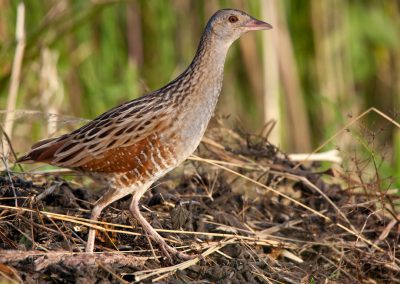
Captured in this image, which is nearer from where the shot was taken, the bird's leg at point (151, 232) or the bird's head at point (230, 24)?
the bird's leg at point (151, 232)

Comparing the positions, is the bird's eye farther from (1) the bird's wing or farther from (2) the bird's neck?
(1) the bird's wing

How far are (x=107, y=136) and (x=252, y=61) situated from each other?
4.32 m

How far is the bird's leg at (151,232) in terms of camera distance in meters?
4.16

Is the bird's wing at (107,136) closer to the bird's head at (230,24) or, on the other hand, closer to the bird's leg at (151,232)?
the bird's leg at (151,232)

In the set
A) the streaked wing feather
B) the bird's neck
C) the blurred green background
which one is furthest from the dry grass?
the blurred green background

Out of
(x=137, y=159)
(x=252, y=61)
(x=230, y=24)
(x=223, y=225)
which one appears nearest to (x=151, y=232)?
(x=137, y=159)

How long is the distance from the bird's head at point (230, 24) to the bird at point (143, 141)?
6.0 inches

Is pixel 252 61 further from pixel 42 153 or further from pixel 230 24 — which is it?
pixel 42 153

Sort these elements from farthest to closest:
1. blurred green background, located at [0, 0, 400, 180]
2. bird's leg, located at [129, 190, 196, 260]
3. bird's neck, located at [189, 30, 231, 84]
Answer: blurred green background, located at [0, 0, 400, 180] < bird's neck, located at [189, 30, 231, 84] < bird's leg, located at [129, 190, 196, 260]

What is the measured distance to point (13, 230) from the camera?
4.07 m

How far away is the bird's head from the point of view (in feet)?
15.3

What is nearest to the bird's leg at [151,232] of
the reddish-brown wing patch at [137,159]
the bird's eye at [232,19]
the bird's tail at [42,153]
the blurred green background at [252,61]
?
the reddish-brown wing patch at [137,159]

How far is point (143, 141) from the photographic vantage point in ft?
14.1

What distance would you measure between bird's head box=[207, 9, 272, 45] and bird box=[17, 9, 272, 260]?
0.50 ft
